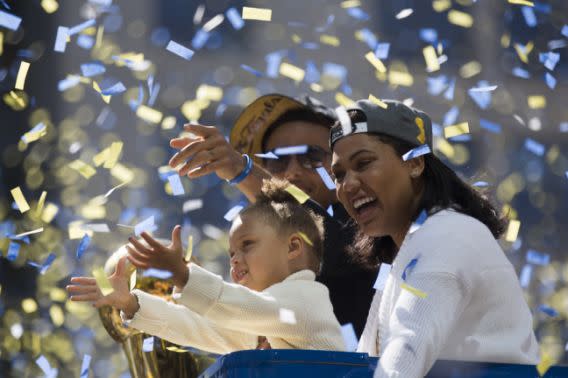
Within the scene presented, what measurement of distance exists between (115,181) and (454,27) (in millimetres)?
3450

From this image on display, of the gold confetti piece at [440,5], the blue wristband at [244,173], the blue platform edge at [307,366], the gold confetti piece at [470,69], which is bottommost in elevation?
the gold confetti piece at [470,69]

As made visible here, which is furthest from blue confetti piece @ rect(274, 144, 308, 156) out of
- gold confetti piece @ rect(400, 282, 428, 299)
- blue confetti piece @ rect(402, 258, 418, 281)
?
gold confetti piece @ rect(400, 282, 428, 299)

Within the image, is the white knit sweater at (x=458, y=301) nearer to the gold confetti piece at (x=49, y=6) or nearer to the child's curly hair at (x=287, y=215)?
the child's curly hair at (x=287, y=215)

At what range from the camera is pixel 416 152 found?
3623mm

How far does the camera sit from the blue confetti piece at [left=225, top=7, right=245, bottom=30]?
9625 mm

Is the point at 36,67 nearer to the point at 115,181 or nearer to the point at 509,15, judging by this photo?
the point at 115,181

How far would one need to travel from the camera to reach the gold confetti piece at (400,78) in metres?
9.12

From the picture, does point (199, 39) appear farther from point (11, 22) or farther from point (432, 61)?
point (432, 61)

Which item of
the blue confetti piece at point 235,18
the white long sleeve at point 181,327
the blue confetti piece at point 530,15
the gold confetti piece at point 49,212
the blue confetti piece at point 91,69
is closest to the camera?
the white long sleeve at point 181,327

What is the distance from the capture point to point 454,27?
1088 cm

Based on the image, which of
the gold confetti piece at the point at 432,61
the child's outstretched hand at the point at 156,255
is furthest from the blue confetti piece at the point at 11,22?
the child's outstretched hand at the point at 156,255

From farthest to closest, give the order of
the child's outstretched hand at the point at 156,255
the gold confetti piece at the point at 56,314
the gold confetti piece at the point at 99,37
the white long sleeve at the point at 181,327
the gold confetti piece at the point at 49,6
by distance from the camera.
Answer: the gold confetti piece at the point at 99,37
the gold confetti piece at the point at 49,6
the gold confetti piece at the point at 56,314
the white long sleeve at the point at 181,327
the child's outstretched hand at the point at 156,255

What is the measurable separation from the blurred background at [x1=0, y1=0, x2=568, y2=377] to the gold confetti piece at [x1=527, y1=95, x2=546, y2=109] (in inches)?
1.2

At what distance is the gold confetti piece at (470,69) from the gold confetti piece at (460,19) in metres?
0.33
